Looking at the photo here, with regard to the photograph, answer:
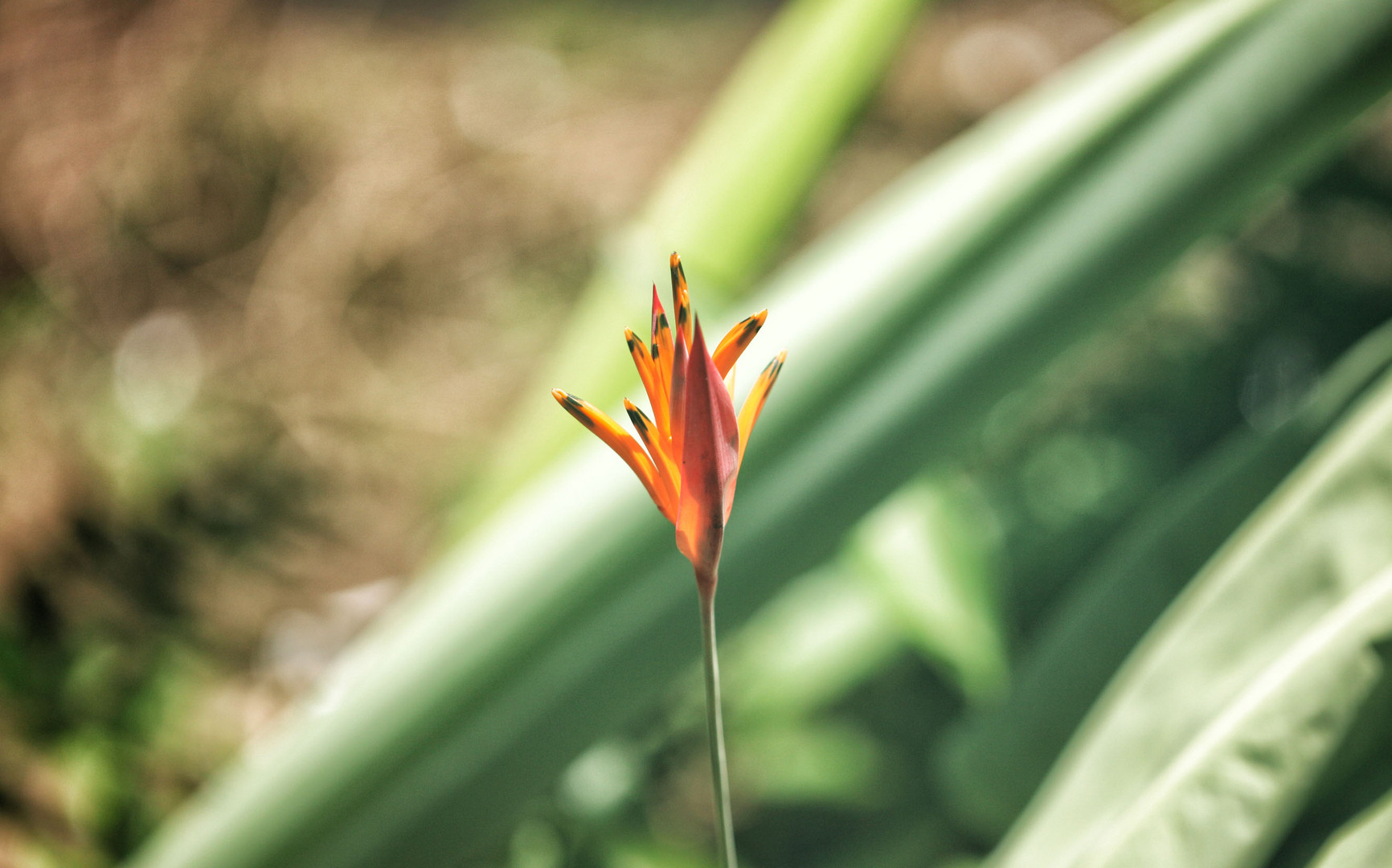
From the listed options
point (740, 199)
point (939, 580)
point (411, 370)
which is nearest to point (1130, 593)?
point (939, 580)

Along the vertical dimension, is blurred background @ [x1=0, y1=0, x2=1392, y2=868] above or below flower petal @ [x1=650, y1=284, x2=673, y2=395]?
above

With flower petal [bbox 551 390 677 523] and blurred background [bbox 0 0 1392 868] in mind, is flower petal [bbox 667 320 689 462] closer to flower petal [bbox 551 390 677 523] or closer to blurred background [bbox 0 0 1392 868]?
flower petal [bbox 551 390 677 523]

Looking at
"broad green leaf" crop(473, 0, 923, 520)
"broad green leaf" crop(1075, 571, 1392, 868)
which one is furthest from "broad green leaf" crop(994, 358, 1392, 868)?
"broad green leaf" crop(473, 0, 923, 520)

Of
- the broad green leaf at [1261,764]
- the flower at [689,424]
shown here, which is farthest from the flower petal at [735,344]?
the broad green leaf at [1261,764]

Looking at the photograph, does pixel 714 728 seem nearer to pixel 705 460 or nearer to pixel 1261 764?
pixel 705 460

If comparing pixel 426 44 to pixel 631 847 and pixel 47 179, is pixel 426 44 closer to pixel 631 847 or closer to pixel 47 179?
pixel 47 179

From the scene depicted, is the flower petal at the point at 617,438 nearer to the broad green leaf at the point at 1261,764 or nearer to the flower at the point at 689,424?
the flower at the point at 689,424
